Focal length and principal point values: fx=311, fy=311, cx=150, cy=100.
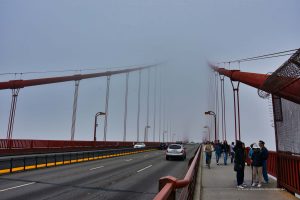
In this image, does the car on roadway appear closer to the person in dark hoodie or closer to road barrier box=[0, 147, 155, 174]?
road barrier box=[0, 147, 155, 174]

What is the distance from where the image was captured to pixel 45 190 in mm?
11602

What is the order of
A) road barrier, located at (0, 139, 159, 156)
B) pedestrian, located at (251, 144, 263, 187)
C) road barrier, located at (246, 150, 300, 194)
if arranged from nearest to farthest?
road barrier, located at (246, 150, 300, 194), pedestrian, located at (251, 144, 263, 187), road barrier, located at (0, 139, 159, 156)

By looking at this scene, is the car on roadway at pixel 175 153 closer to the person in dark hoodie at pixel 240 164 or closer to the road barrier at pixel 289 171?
the person in dark hoodie at pixel 240 164

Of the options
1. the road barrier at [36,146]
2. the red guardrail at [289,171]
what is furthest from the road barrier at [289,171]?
the road barrier at [36,146]

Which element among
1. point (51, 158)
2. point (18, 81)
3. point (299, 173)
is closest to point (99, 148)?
point (18, 81)

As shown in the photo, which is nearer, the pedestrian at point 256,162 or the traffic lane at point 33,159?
the pedestrian at point 256,162

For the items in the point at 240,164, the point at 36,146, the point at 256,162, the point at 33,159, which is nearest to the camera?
the point at 240,164

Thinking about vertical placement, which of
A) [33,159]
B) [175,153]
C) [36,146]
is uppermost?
[36,146]

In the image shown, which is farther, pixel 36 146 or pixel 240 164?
pixel 36 146

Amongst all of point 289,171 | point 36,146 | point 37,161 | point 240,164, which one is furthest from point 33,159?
point 289,171

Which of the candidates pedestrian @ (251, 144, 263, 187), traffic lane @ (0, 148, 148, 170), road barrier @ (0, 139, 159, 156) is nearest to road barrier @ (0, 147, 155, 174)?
traffic lane @ (0, 148, 148, 170)

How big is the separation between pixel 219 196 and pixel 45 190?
6365 millimetres

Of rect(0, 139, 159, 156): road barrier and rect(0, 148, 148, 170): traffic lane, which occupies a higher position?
rect(0, 139, 159, 156): road barrier

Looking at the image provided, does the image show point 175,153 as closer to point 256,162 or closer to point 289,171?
point 256,162
